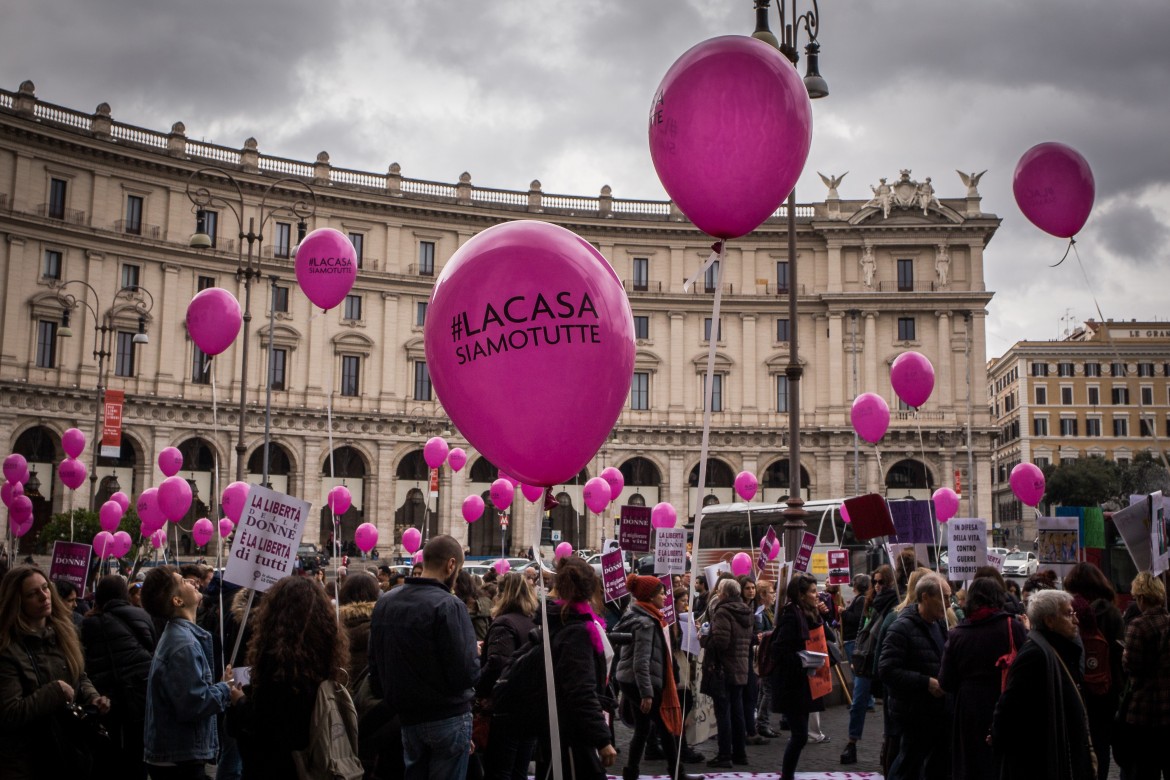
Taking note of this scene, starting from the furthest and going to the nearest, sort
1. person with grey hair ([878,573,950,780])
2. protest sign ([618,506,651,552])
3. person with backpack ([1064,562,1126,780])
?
protest sign ([618,506,651,552])
person with backpack ([1064,562,1126,780])
person with grey hair ([878,573,950,780])

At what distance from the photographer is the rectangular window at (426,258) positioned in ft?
158

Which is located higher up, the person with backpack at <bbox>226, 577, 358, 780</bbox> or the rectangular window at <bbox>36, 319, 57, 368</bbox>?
the rectangular window at <bbox>36, 319, 57, 368</bbox>

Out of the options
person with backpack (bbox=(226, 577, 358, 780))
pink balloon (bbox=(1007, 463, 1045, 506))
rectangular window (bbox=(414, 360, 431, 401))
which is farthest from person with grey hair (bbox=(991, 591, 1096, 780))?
rectangular window (bbox=(414, 360, 431, 401))

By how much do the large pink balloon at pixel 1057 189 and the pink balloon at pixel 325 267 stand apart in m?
7.80

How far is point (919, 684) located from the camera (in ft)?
21.5

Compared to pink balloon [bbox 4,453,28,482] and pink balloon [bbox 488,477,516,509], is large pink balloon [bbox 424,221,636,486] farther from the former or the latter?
pink balloon [bbox 4,453,28,482]

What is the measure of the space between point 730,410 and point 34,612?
45.7 m

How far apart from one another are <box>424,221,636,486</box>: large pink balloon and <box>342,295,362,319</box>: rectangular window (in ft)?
140

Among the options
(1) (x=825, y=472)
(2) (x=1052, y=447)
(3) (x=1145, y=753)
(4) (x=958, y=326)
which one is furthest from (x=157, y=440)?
(2) (x=1052, y=447)

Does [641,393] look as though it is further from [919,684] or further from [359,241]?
[919,684]

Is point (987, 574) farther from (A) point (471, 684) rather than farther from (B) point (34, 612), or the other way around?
(B) point (34, 612)

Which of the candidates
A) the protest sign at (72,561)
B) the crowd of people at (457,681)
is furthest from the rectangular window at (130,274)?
the crowd of people at (457,681)

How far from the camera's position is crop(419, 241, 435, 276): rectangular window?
158 ft

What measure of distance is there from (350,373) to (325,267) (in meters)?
34.0
